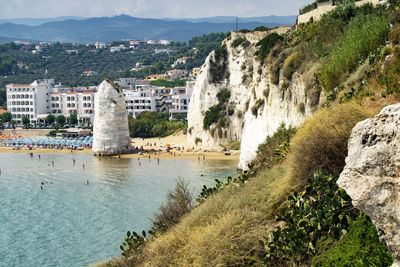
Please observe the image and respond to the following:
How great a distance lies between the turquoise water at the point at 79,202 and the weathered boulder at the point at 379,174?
15420 mm

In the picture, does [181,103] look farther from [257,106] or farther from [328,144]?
[328,144]

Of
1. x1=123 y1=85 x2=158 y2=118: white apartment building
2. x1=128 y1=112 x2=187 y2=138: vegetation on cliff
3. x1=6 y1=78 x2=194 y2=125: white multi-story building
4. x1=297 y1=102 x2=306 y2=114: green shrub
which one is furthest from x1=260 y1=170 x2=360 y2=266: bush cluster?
x1=123 y1=85 x2=158 y2=118: white apartment building

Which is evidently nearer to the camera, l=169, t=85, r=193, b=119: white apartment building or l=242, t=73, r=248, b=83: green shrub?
l=242, t=73, r=248, b=83: green shrub

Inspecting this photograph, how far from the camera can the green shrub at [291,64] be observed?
25.3 metres

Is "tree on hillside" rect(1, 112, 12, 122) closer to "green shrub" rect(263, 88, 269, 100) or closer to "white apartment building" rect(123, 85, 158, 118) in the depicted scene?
"white apartment building" rect(123, 85, 158, 118)

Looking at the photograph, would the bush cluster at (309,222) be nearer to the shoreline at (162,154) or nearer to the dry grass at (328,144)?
the dry grass at (328,144)

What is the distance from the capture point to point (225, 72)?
5706 centimetres

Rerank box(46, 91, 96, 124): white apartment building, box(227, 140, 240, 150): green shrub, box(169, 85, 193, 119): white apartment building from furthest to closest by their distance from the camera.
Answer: box(46, 91, 96, 124): white apartment building < box(169, 85, 193, 119): white apartment building < box(227, 140, 240, 150): green shrub

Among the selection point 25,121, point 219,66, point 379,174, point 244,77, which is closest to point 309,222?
point 379,174

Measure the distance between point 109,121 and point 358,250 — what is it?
50048 millimetres

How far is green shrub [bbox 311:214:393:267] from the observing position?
574 cm

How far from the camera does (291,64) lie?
85.8ft

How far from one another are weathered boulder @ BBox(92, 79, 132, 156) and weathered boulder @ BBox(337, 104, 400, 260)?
50541 millimetres

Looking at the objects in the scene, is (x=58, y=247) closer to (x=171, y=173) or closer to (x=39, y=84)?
(x=171, y=173)
